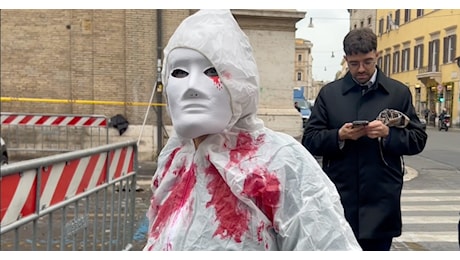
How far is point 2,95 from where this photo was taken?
10.5 metres

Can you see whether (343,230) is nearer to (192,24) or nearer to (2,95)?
(192,24)

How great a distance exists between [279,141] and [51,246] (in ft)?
6.52

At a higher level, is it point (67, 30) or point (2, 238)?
point (67, 30)

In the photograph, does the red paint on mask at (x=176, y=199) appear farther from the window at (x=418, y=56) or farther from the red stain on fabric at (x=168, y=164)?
the window at (x=418, y=56)

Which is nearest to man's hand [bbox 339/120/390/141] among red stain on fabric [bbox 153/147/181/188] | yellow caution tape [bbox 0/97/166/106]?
red stain on fabric [bbox 153/147/181/188]

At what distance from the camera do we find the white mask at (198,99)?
5.04ft

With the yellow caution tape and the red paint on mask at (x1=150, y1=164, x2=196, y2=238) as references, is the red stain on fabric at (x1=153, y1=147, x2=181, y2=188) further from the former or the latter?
the yellow caution tape

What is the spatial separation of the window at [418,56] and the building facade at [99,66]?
223 cm

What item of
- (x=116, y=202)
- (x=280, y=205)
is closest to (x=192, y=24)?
(x=280, y=205)

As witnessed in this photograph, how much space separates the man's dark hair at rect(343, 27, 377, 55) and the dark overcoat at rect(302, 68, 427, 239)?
0.17 metres

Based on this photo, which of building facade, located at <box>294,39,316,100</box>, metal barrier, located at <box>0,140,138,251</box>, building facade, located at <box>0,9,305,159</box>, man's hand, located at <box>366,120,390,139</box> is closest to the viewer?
man's hand, located at <box>366,120,390,139</box>

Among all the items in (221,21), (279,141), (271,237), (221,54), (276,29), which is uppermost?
(276,29)

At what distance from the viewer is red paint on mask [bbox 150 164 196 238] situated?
5.28 ft

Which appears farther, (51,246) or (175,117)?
(51,246)
